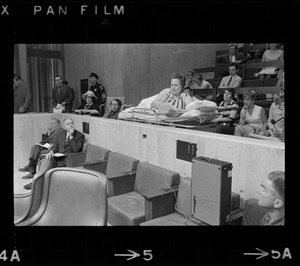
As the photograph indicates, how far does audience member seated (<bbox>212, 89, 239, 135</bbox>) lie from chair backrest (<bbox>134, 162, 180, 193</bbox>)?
0.44m

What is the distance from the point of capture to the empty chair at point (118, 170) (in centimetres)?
209

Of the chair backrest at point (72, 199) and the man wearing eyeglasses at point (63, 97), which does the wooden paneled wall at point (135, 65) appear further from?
the chair backrest at point (72, 199)

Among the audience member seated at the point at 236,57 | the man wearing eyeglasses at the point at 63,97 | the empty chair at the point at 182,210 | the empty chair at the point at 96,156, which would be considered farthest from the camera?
the audience member seated at the point at 236,57

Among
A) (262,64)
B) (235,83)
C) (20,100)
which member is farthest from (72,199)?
(262,64)

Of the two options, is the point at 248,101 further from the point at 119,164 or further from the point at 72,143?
the point at 72,143

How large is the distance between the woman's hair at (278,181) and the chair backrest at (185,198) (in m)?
0.51

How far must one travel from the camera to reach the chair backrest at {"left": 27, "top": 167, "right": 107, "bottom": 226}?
131cm

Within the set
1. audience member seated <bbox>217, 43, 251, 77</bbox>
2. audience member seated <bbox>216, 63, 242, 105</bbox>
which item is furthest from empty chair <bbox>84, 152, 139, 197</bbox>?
audience member seated <bbox>217, 43, 251, 77</bbox>

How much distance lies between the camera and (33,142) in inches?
Result: 137

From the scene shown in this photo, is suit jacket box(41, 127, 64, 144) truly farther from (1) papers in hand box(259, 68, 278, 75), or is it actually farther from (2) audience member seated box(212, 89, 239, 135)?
(1) papers in hand box(259, 68, 278, 75)

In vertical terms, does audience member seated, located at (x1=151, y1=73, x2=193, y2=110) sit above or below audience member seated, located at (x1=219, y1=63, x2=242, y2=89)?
below

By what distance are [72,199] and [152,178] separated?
72 cm
